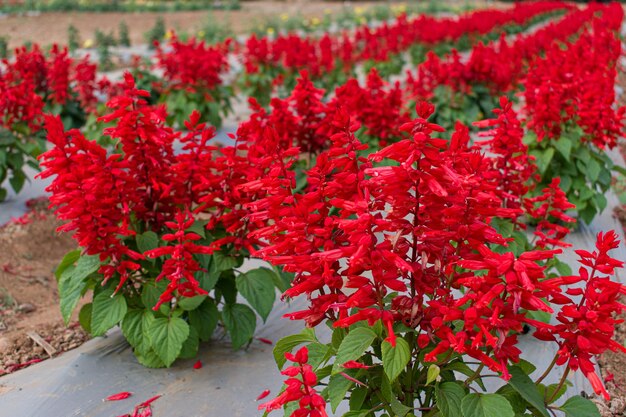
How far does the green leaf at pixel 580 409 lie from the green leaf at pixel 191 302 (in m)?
1.73

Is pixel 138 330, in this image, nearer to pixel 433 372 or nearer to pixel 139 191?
pixel 139 191

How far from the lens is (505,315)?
77.4 inches

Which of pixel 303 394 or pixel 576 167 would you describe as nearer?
pixel 303 394

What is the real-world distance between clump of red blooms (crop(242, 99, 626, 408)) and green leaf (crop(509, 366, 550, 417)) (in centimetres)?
11

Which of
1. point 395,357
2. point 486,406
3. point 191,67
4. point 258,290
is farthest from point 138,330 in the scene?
point 191,67

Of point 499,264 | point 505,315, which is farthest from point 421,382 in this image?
point 499,264

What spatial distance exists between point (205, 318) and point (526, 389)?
1.78m

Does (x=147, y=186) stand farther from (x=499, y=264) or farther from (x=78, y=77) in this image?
(x=78, y=77)

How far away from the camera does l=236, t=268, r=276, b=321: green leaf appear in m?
3.32

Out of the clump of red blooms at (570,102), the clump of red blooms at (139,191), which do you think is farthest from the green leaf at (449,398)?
the clump of red blooms at (570,102)

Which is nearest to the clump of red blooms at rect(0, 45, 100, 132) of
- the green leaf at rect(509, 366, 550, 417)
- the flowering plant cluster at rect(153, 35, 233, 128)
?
the flowering plant cluster at rect(153, 35, 233, 128)

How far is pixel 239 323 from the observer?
136 inches

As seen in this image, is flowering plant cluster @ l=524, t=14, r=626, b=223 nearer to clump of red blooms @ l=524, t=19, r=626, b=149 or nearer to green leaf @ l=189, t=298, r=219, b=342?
clump of red blooms @ l=524, t=19, r=626, b=149

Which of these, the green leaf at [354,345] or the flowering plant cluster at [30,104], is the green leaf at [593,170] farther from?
the flowering plant cluster at [30,104]
